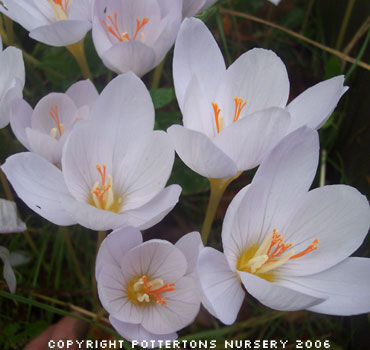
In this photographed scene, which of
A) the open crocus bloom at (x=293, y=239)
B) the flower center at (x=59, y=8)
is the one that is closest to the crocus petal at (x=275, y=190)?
the open crocus bloom at (x=293, y=239)

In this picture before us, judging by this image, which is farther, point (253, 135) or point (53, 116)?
point (53, 116)

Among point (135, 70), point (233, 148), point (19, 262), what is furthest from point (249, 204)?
point (19, 262)

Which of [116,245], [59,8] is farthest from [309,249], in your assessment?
[59,8]

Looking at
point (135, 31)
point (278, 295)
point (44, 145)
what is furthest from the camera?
point (135, 31)

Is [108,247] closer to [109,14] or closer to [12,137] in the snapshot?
[109,14]

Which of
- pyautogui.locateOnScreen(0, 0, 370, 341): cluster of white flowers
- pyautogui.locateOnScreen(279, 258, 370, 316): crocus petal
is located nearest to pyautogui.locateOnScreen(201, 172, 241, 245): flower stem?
pyautogui.locateOnScreen(0, 0, 370, 341): cluster of white flowers

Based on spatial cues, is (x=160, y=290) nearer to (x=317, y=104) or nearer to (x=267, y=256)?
(x=267, y=256)
